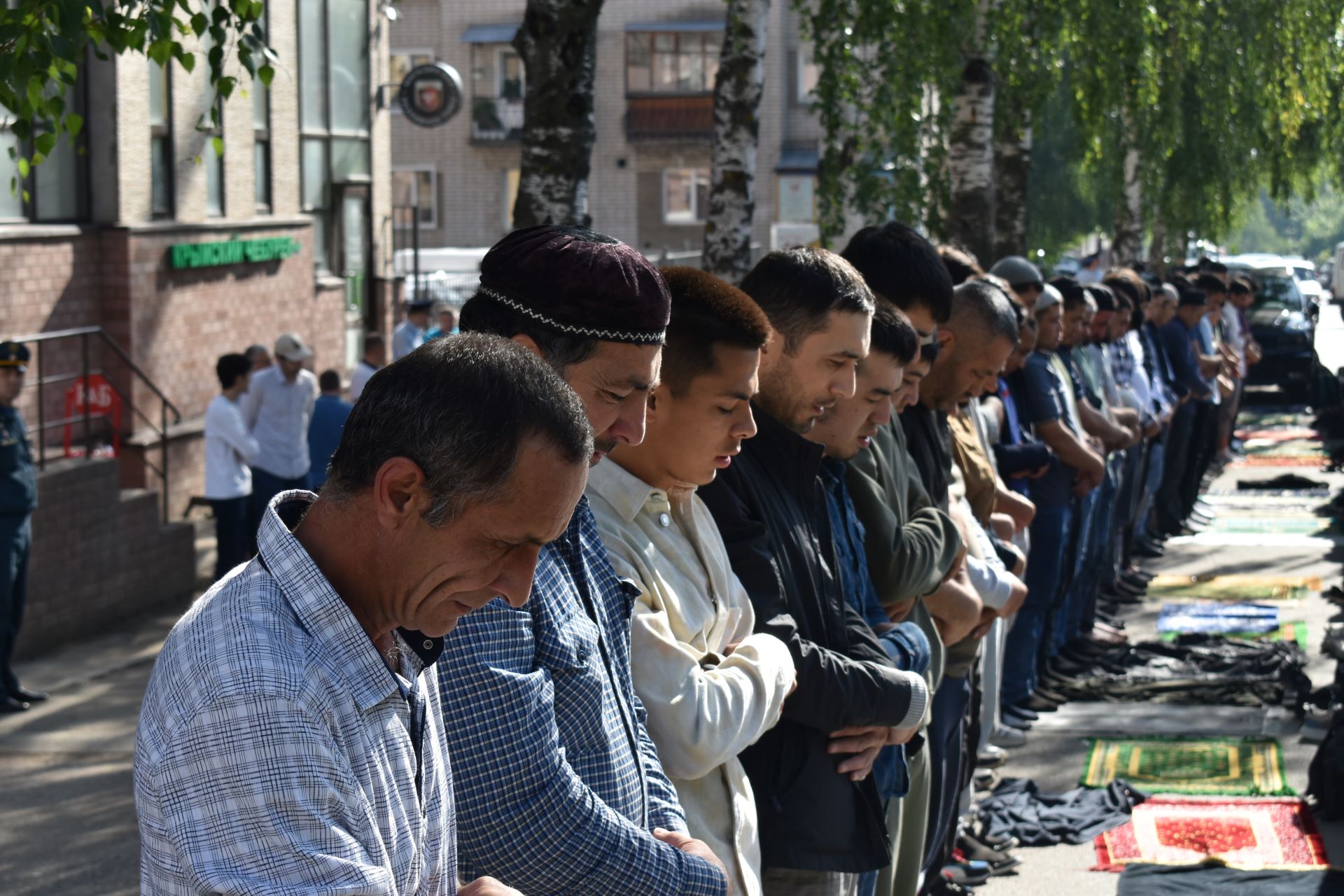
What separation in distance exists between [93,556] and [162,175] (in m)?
5.39

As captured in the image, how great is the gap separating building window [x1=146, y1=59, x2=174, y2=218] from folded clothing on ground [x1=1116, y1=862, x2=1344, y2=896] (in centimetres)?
1177

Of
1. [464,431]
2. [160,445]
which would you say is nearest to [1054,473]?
[464,431]

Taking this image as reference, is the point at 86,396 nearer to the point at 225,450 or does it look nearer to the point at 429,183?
the point at 225,450

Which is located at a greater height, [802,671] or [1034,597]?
[802,671]

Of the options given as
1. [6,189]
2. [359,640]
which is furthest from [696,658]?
[6,189]

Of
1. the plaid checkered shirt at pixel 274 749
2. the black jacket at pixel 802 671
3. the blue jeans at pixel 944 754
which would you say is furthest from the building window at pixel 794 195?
the plaid checkered shirt at pixel 274 749

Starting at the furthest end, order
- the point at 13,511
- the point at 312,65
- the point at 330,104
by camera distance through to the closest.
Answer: the point at 330,104 → the point at 312,65 → the point at 13,511

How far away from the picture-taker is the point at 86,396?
11758 millimetres

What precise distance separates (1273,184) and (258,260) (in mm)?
14790

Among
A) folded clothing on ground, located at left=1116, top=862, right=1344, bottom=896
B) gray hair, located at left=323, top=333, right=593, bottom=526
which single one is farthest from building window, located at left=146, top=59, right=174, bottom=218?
gray hair, located at left=323, top=333, right=593, bottom=526

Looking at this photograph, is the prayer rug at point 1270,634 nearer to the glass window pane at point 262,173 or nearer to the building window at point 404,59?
the glass window pane at point 262,173

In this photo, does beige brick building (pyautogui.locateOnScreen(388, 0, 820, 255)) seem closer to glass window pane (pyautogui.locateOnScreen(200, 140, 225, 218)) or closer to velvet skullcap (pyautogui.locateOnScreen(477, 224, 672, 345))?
glass window pane (pyautogui.locateOnScreen(200, 140, 225, 218))

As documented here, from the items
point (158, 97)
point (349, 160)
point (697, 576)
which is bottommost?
point (697, 576)

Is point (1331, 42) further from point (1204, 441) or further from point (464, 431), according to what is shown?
point (464, 431)
